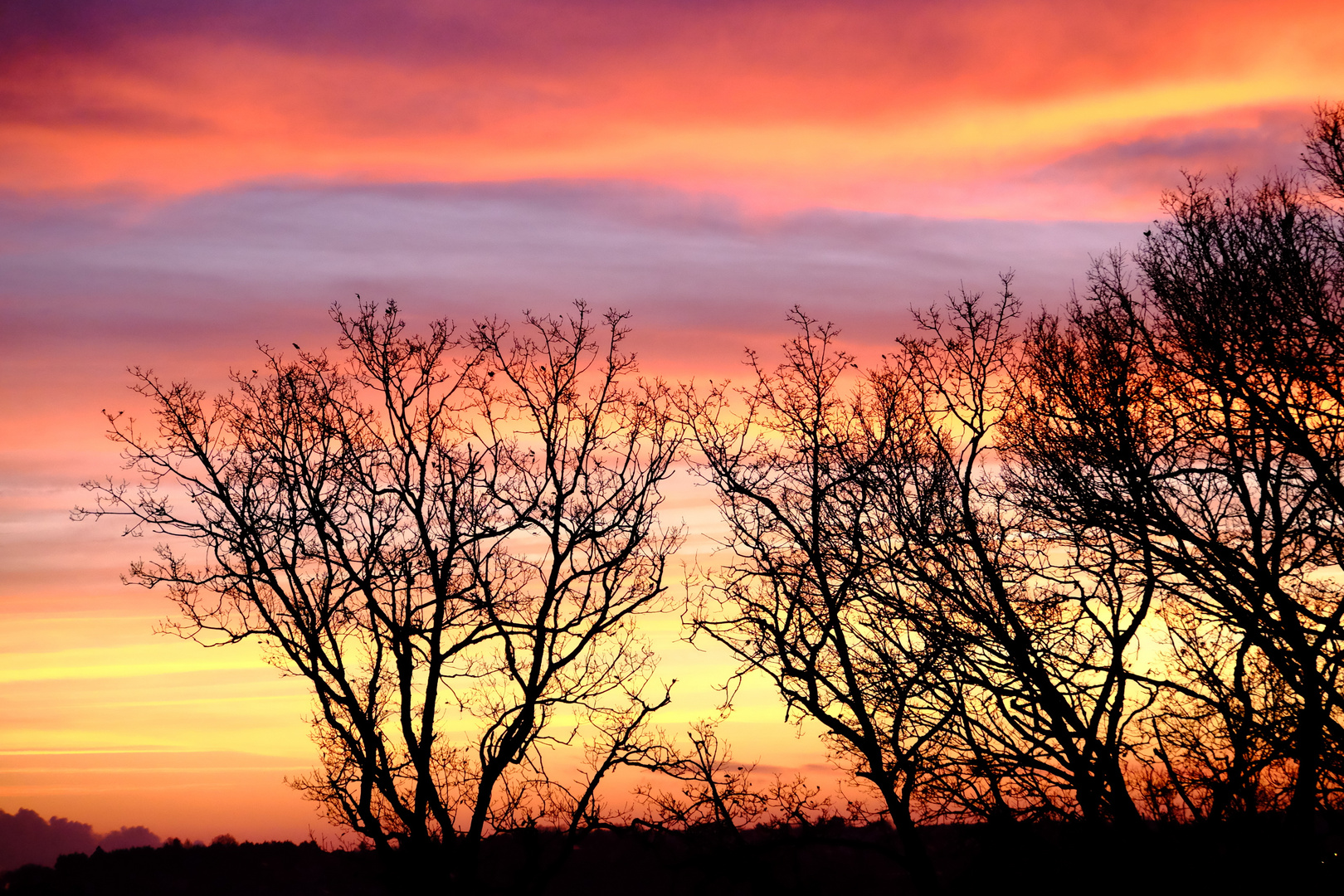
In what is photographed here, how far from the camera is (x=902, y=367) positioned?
21344mm

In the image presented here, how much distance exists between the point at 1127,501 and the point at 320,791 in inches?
633

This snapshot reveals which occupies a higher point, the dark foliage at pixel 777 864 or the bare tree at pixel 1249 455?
the bare tree at pixel 1249 455

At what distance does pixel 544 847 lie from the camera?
2212 cm

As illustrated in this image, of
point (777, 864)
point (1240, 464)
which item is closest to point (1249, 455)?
point (1240, 464)

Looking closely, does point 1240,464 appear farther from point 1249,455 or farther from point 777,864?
point 777,864

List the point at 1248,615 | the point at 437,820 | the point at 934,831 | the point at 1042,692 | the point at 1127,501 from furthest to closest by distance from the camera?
the point at 934,831, the point at 437,820, the point at 1042,692, the point at 1127,501, the point at 1248,615

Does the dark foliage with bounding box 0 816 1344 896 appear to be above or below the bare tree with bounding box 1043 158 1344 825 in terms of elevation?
below

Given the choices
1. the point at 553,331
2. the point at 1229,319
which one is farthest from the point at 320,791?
the point at 1229,319

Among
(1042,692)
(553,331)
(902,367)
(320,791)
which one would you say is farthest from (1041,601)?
(320,791)

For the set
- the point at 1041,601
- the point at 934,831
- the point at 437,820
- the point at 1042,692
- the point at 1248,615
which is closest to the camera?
the point at 1248,615

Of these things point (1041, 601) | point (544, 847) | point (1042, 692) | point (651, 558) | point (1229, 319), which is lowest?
point (544, 847)

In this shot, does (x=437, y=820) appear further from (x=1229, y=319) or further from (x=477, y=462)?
(x=1229, y=319)

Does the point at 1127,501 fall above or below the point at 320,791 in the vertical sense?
above

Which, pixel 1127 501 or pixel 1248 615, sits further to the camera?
pixel 1127 501
